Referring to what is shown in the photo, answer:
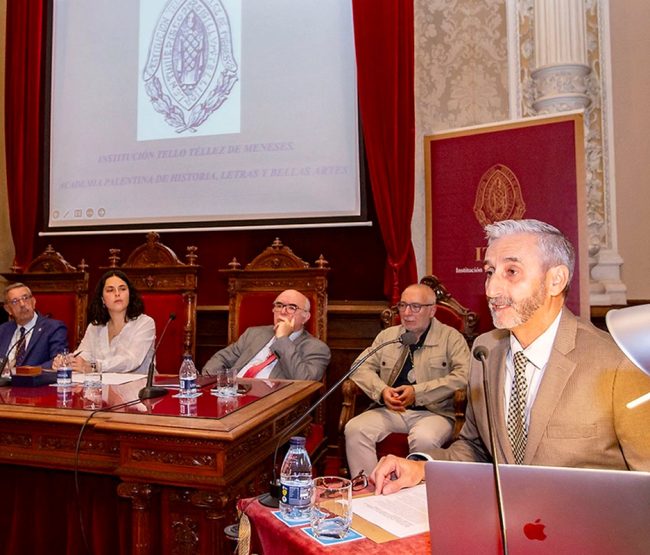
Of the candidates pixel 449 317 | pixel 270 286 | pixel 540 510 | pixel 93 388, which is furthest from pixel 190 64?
pixel 540 510

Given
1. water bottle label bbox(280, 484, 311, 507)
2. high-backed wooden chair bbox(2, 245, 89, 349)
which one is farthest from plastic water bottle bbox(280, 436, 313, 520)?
high-backed wooden chair bbox(2, 245, 89, 349)

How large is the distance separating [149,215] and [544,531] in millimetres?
3975

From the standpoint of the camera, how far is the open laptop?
77cm

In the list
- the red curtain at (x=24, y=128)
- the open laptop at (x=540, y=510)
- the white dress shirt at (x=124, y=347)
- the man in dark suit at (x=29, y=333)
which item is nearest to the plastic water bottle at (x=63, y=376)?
the white dress shirt at (x=124, y=347)

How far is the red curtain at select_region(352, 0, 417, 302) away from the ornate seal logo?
502mm

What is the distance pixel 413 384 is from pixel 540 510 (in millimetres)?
2241

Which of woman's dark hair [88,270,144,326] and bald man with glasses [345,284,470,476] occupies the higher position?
woman's dark hair [88,270,144,326]

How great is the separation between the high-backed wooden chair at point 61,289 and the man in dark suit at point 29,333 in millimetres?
492

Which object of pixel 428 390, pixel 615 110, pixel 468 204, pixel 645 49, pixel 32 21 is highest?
pixel 32 21

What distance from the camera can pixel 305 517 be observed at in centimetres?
113

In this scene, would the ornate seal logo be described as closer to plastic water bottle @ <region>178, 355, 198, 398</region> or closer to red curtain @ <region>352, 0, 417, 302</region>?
red curtain @ <region>352, 0, 417, 302</region>

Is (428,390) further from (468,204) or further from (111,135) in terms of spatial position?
(111,135)

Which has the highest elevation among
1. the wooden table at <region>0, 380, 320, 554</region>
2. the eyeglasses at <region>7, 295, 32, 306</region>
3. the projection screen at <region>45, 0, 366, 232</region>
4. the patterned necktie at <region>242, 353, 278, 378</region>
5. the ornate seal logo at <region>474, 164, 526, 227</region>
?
the projection screen at <region>45, 0, 366, 232</region>

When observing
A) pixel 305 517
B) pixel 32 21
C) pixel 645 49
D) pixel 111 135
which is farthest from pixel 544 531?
pixel 32 21
